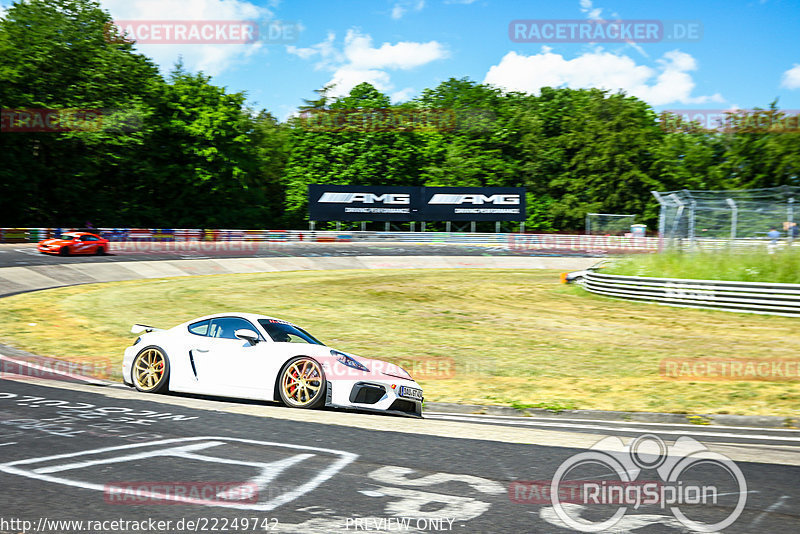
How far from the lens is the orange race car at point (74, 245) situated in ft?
113

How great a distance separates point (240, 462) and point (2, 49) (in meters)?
55.9

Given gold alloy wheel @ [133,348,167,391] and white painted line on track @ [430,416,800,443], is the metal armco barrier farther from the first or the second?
white painted line on track @ [430,416,800,443]

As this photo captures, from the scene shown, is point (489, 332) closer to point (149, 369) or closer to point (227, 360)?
point (227, 360)

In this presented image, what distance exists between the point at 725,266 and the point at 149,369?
18524 mm

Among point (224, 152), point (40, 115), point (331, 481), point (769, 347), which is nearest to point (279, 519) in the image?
point (331, 481)

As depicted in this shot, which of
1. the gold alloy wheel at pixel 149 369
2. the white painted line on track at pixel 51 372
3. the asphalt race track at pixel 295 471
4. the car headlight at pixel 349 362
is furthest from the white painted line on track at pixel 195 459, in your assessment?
the white painted line on track at pixel 51 372

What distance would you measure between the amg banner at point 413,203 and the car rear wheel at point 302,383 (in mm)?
47934

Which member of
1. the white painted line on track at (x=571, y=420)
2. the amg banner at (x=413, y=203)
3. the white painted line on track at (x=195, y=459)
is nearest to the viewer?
the white painted line on track at (x=195, y=459)

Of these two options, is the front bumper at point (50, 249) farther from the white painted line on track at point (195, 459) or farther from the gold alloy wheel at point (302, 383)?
the white painted line on track at point (195, 459)

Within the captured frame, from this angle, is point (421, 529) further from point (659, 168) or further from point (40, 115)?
point (659, 168)

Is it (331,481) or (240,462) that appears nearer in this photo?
(331,481)

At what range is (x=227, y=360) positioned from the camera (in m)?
9.56

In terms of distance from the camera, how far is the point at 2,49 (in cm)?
5184
